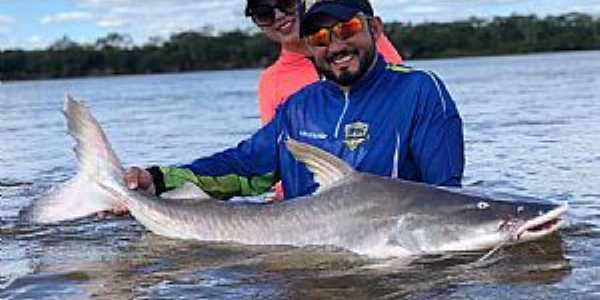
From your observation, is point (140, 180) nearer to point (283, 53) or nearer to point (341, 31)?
point (341, 31)

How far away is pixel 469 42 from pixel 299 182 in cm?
8842

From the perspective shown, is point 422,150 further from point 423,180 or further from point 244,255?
point 244,255

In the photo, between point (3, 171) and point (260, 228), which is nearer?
point (260, 228)

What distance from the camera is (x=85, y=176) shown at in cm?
696

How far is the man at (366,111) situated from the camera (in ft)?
21.2

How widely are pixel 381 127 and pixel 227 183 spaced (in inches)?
47.6

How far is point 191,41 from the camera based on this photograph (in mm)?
93312

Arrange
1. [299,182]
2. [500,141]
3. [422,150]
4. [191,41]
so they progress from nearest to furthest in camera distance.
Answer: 1. [422,150]
2. [299,182]
3. [500,141]
4. [191,41]

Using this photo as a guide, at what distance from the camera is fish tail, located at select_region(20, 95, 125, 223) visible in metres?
6.80

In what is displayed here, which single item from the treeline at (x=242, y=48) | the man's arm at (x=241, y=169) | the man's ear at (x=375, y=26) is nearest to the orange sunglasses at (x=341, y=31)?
the man's ear at (x=375, y=26)

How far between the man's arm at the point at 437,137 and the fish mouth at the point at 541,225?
67 centimetres

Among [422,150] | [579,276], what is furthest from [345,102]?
[579,276]

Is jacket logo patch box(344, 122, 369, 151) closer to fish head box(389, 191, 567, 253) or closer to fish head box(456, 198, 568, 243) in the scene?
fish head box(389, 191, 567, 253)

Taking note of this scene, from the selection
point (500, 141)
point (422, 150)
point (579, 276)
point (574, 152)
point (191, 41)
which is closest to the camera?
point (579, 276)
